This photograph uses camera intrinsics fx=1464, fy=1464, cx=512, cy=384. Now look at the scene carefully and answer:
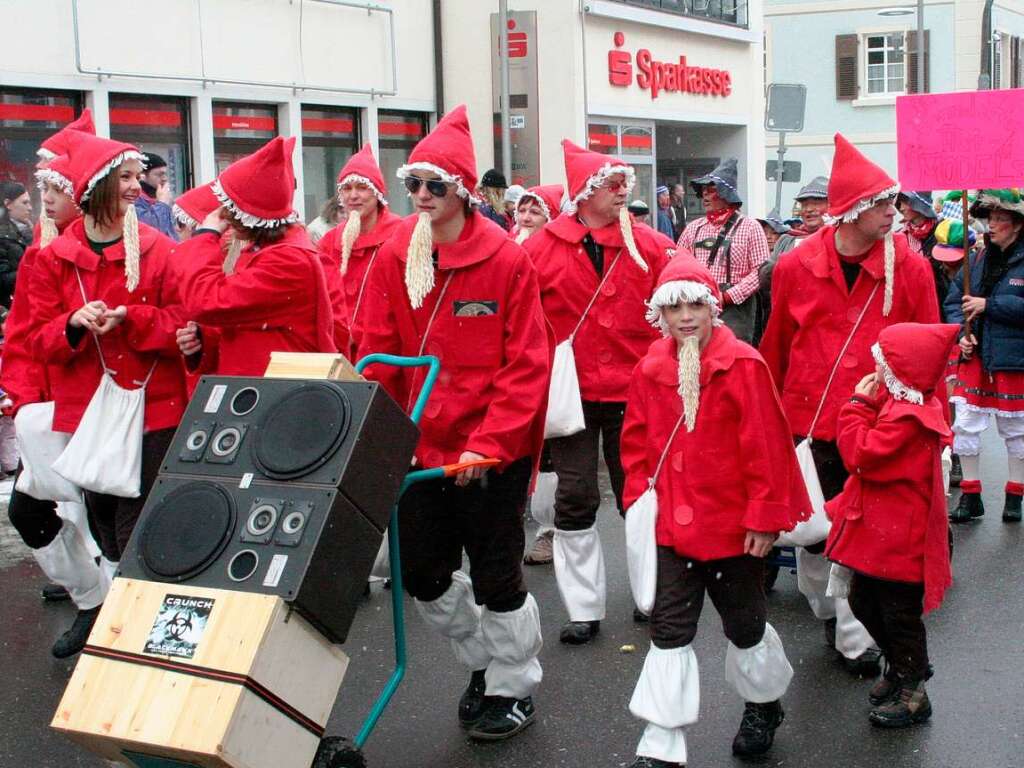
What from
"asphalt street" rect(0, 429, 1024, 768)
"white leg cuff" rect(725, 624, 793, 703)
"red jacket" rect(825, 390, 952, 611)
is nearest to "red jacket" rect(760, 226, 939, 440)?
"red jacket" rect(825, 390, 952, 611)

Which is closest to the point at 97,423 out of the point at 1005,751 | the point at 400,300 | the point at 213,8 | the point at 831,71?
the point at 400,300

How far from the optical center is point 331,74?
1773 centimetres

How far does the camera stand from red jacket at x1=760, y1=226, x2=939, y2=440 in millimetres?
6152

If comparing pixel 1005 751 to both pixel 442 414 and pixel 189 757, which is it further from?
pixel 189 757

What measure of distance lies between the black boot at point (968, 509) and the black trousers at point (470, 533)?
4.39 meters

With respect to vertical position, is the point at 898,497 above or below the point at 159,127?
below

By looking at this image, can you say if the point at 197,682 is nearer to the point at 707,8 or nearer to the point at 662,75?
the point at 662,75

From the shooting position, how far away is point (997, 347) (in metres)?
8.90

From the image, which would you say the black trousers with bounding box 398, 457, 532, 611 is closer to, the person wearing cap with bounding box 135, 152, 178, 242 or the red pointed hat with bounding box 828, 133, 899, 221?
the red pointed hat with bounding box 828, 133, 899, 221

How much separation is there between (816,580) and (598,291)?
1.70m

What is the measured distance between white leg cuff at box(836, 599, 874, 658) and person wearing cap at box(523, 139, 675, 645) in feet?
3.97

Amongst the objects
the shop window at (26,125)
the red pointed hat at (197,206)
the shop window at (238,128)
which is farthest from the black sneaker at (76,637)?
the shop window at (238,128)

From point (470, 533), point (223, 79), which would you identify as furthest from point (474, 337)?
point (223, 79)

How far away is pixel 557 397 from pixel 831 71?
36972 millimetres
